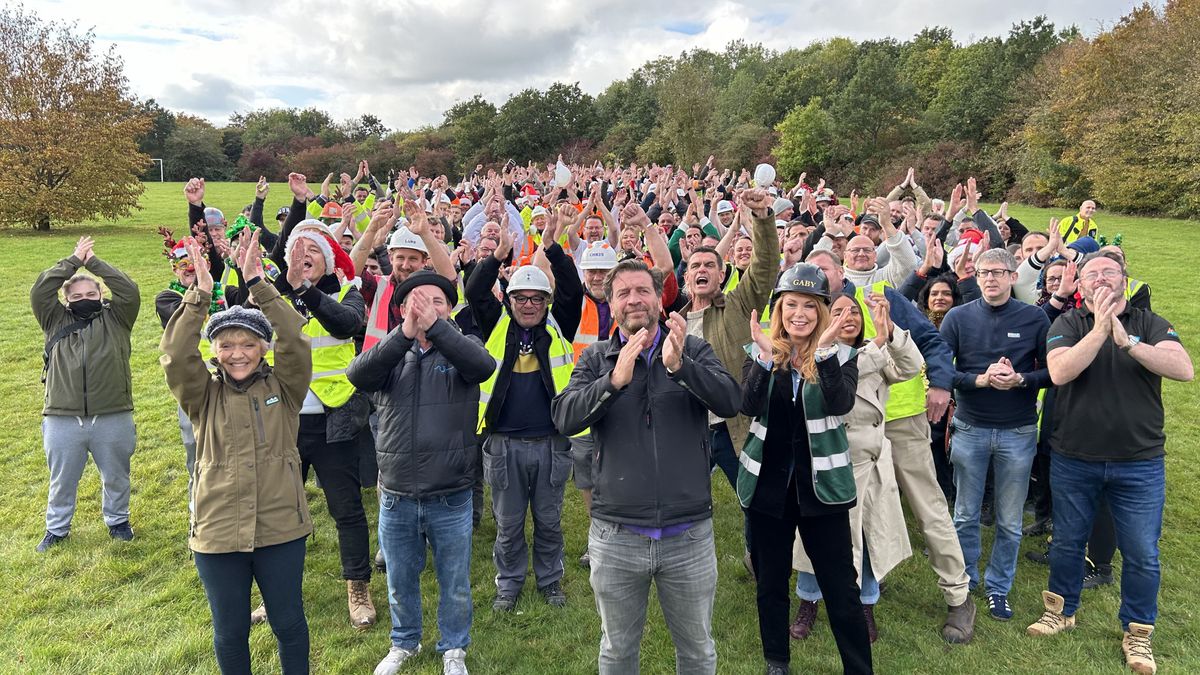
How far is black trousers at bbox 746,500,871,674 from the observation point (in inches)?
144

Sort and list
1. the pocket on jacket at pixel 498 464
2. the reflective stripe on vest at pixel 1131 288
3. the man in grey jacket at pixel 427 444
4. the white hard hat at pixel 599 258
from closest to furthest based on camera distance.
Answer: the man in grey jacket at pixel 427 444 → the reflective stripe on vest at pixel 1131 288 → the pocket on jacket at pixel 498 464 → the white hard hat at pixel 599 258

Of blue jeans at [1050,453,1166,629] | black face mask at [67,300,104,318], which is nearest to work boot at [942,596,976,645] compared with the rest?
blue jeans at [1050,453,1166,629]

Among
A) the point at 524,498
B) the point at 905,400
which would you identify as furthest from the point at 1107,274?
the point at 524,498

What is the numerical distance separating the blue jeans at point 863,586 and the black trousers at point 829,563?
53 centimetres

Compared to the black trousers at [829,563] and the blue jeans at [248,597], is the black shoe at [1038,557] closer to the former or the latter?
the black trousers at [829,563]

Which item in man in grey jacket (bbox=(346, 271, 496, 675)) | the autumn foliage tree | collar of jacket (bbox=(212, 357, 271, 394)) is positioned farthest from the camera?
the autumn foliage tree

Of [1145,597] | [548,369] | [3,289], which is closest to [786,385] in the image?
[548,369]

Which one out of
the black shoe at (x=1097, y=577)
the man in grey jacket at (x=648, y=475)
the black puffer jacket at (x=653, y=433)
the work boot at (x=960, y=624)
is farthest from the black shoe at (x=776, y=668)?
the black shoe at (x=1097, y=577)

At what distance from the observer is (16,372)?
11156 mm

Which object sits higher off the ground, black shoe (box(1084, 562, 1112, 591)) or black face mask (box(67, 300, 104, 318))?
black face mask (box(67, 300, 104, 318))

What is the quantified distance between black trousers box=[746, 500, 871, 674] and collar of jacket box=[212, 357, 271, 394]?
293 centimetres

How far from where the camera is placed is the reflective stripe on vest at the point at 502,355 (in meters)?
4.70

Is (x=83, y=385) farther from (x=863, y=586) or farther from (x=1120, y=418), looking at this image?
(x=1120, y=418)

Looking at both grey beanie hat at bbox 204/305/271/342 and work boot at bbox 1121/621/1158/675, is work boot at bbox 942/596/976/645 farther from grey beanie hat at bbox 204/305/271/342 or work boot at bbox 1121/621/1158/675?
grey beanie hat at bbox 204/305/271/342
